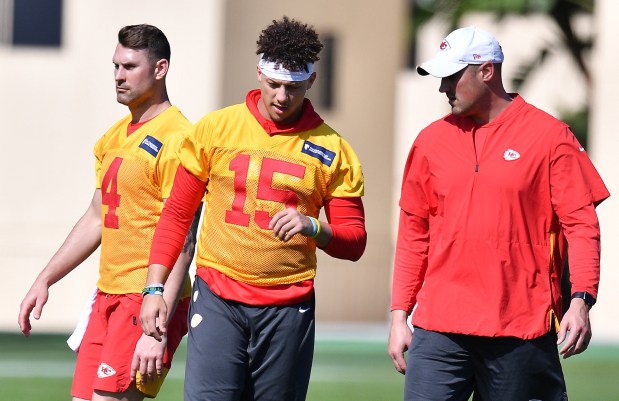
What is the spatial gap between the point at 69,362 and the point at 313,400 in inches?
136

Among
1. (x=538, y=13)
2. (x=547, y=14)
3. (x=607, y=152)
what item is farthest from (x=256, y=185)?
(x=547, y=14)

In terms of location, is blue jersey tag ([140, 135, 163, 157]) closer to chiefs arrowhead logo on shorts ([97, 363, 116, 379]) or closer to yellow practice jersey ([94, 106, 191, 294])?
yellow practice jersey ([94, 106, 191, 294])

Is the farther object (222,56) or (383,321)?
(383,321)

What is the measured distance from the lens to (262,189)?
5734mm

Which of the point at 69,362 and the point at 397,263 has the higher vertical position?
the point at 397,263

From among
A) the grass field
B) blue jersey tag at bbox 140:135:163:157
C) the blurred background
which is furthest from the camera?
the blurred background

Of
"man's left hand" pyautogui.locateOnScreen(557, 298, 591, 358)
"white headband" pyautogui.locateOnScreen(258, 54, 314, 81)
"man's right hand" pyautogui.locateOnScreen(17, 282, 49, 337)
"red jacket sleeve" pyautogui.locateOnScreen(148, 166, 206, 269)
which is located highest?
"white headband" pyautogui.locateOnScreen(258, 54, 314, 81)

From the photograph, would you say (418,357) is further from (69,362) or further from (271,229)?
(69,362)

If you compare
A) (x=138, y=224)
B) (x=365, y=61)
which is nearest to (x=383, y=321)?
(x=365, y=61)

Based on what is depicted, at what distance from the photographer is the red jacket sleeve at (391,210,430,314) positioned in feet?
19.5

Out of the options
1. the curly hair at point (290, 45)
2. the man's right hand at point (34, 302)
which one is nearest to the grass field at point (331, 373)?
the man's right hand at point (34, 302)

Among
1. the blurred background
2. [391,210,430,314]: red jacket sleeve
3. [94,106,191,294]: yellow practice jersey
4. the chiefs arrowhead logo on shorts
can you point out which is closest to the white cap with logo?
[391,210,430,314]: red jacket sleeve

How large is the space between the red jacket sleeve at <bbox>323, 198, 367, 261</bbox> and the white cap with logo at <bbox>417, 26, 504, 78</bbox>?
2.17ft

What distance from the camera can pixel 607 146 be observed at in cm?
1919
